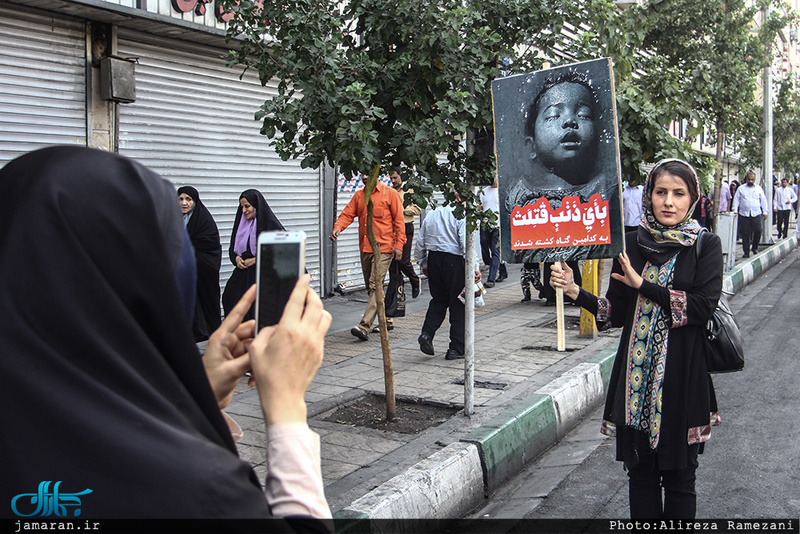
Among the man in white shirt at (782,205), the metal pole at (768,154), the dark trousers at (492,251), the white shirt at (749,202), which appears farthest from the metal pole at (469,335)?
the man in white shirt at (782,205)

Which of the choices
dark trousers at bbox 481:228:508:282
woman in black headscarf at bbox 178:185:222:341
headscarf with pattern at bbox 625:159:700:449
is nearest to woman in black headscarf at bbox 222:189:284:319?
woman in black headscarf at bbox 178:185:222:341

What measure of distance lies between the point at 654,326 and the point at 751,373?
193 inches

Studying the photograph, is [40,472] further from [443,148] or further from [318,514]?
[443,148]

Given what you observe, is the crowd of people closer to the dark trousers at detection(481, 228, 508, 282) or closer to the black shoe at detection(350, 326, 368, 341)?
the black shoe at detection(350, 326, 368, 341)

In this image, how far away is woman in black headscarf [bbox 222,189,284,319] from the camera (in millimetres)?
7234

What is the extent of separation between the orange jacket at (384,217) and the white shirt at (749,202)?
500 inches

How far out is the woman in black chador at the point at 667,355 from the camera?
3.26m

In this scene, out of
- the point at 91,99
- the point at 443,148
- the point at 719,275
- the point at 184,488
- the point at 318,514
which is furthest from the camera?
the point at 91,99

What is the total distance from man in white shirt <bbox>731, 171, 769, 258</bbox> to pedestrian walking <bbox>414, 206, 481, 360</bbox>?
41.4 ft

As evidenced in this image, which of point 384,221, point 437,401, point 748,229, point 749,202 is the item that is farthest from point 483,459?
point 749,202

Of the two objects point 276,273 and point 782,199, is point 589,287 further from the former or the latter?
point 782,199

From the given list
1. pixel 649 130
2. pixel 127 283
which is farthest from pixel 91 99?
pixel 127 283

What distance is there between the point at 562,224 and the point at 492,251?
9.34 m

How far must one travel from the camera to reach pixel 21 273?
1083mm
